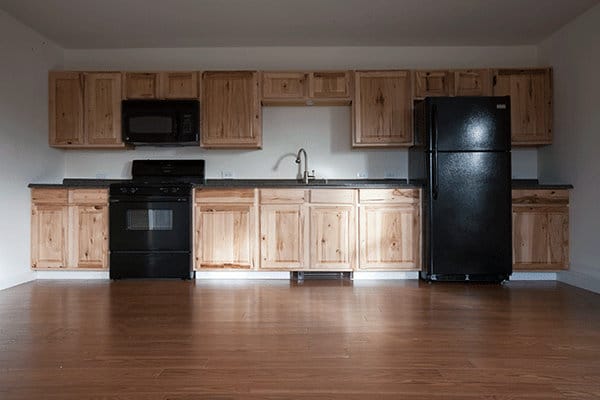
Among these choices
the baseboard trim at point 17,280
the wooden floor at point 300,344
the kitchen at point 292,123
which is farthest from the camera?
the kitchen at point 292,123

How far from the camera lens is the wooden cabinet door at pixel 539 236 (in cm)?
449

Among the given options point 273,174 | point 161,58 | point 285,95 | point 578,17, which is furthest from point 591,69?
point 161,58

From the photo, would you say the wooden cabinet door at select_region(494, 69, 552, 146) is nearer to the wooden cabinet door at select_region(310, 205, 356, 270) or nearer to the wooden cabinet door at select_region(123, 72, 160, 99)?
the wooden cabinet door at select_region(310, 205, 356, 270)

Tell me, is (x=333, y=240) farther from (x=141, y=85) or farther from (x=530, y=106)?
(x=141, y=85)

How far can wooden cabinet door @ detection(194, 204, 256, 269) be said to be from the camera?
15.1 feet

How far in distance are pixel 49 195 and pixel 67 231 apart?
0.37m

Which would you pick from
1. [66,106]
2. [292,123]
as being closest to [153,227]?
[66,106]

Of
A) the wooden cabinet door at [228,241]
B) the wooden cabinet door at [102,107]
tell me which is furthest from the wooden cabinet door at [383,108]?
the wooden cabinet door at [102,107]

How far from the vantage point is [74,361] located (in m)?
2.15

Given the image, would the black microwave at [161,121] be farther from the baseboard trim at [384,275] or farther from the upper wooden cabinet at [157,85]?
the baseboard trim at [384,275]

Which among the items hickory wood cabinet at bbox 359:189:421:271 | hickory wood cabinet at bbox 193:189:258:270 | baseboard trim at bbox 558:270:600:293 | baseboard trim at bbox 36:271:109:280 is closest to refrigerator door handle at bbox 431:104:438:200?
hickory wood cabinet at bbox 359:189:421:271

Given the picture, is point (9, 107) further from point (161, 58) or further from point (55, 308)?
point (55, 308)

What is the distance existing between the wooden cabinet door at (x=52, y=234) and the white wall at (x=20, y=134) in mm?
105

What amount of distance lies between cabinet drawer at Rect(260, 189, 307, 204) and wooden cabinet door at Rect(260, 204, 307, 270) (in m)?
0.04
